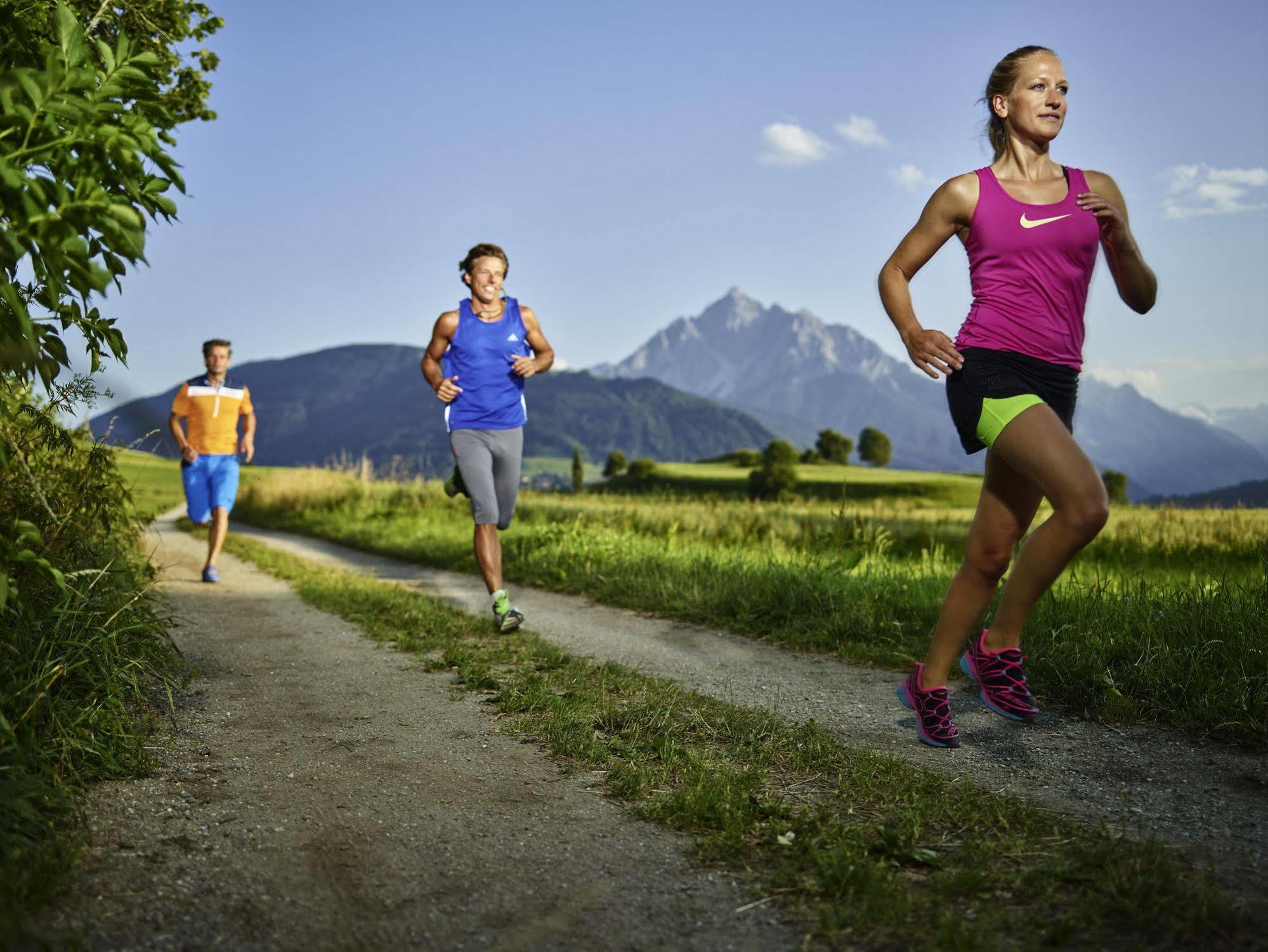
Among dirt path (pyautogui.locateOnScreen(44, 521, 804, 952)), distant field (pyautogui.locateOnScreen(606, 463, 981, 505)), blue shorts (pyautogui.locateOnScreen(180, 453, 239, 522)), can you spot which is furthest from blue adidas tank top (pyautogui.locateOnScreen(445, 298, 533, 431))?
distant field (pyautogui.locateOnScreen(606, 463, 981, 505))

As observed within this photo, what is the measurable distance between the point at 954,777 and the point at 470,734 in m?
1.96

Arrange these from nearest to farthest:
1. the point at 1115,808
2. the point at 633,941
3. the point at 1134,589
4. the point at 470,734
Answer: the point at 633,941 < the point at 1115,808 < the point at 470,734 < the point at 1134,589

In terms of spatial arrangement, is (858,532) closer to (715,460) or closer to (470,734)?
(470,734)

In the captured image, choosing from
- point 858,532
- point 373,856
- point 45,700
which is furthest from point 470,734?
point 858,532

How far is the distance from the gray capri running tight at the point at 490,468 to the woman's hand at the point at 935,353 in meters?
3.69

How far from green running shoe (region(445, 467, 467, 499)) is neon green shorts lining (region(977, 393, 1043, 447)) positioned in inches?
165

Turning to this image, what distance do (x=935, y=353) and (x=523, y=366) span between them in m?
3.95

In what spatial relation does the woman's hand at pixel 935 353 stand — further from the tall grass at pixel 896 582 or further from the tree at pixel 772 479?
the tree at pixel 772 479

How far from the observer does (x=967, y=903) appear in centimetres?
236

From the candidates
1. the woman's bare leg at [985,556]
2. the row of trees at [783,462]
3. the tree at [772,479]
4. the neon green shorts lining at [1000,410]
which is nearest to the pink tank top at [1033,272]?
the neon green shorts lining at [1000,410]

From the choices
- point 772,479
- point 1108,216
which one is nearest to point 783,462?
point 772,479

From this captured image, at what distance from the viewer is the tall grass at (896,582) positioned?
436 cm

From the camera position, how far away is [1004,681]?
4027 mm

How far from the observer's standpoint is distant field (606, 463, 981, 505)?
4350cm
